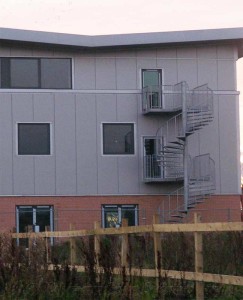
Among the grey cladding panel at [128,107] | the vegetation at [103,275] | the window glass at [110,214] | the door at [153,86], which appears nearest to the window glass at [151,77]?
the door at [153,86]

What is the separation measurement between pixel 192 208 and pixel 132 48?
26.2 feet

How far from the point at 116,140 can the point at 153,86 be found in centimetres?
309

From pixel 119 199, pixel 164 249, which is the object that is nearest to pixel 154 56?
pixel 119 199

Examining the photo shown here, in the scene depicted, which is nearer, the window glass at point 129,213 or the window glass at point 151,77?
the window glass at point 129,213

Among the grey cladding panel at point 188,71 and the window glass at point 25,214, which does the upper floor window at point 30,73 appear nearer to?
the grey cladding panel at point 188,71

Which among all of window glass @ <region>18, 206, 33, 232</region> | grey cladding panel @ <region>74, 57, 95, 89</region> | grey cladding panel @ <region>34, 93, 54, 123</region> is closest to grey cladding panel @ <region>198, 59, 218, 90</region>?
grey cladding panel @ <region>74, 57, 95, 89</region>

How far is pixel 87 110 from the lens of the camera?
44969 mm

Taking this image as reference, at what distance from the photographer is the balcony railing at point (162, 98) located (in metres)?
45.2

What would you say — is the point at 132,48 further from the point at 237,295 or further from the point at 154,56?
the point at 237,295

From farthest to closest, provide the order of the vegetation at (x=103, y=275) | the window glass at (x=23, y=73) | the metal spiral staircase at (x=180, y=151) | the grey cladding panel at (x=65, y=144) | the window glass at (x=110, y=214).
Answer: the window glass at (x=110, y=214) → the grey cladding panel at (x=65, y=144) → the window glass at (x=23, y=73) → the metal spiral staircase at (x=180, y=151) → the vegetation at (x=103, y=275)

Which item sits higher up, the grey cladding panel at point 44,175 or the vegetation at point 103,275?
the grey cladding panel at point 44,175

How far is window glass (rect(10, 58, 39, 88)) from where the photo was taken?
4441cm

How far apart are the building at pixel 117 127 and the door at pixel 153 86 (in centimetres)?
6

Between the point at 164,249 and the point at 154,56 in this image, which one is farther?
the point at 154,56
